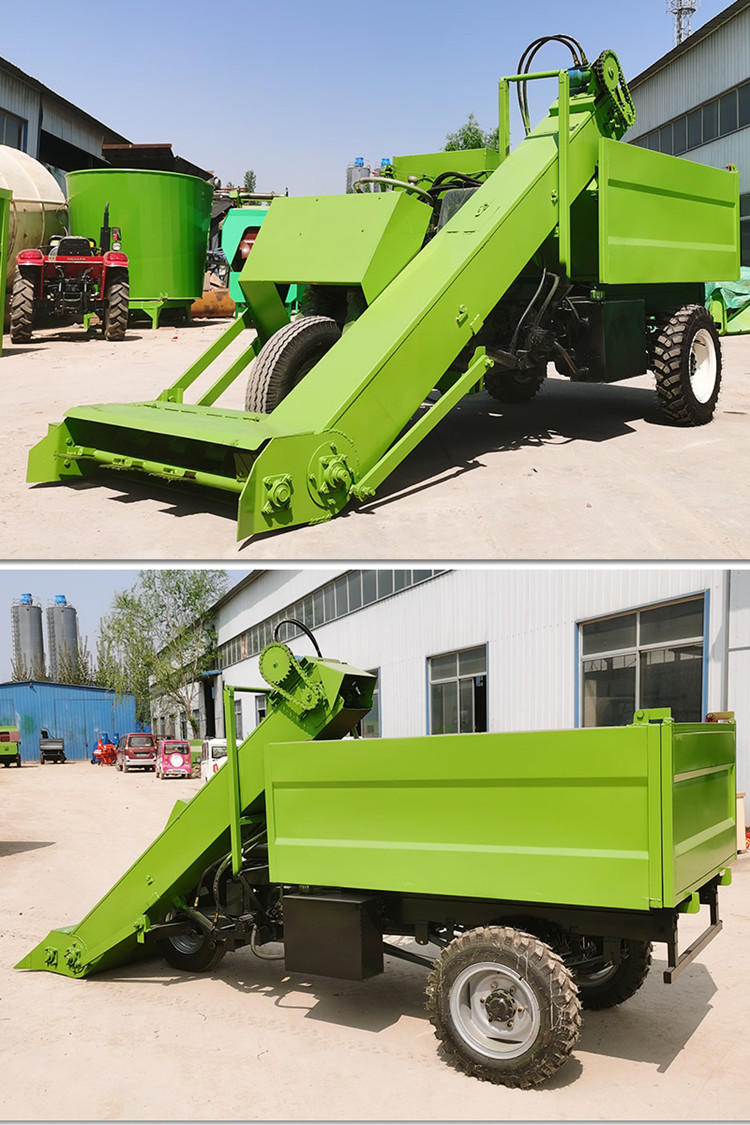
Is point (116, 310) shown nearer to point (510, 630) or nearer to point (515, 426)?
point (510, 630)

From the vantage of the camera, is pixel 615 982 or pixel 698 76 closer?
pixel 615 982

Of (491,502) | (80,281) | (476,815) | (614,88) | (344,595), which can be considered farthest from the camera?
(80,281)

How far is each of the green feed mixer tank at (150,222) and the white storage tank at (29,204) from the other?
0.77 meters

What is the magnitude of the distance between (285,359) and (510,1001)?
465 centimetres

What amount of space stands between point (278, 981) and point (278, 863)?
3.89ft

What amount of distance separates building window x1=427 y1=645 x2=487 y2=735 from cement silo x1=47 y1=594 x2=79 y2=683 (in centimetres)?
4529

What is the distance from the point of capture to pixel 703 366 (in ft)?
29.8

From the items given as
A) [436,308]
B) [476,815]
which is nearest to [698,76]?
[436,308]

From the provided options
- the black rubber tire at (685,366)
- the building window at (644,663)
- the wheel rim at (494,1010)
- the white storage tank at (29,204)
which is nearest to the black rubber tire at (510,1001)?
the wheel rim at (494,1010)

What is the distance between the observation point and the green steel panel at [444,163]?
870 cm

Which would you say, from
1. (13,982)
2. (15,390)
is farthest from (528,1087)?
(15,390)

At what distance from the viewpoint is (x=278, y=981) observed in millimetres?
5703

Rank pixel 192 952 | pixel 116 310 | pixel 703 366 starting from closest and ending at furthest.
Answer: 1. pixel 192 952
2. pixel 703 366
3. pixel 116 310

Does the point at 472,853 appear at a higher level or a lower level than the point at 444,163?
lower
